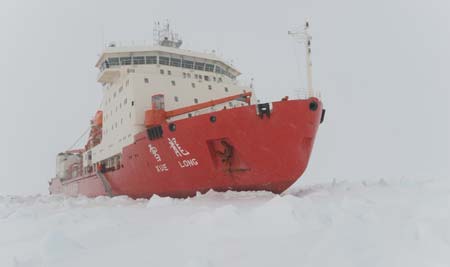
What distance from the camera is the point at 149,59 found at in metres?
14.0

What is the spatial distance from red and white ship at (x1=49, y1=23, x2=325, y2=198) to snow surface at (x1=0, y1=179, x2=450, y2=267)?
9.41 feet

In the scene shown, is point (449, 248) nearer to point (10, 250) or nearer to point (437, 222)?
point (437, 222)

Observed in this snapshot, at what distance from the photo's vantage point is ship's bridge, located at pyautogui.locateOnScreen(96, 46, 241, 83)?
551 inches

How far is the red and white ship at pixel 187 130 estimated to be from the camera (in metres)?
8.47

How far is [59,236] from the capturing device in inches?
151

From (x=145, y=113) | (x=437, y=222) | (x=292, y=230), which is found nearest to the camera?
(x=437, y=222)

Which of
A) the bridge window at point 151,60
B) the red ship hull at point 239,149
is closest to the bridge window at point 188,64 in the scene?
the bridge window at point 151,60

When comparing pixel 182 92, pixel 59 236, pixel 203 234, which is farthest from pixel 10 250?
pixel 182 92

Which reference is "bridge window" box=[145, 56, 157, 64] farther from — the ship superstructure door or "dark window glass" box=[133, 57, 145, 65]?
the ship superstructure door

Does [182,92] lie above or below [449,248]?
above

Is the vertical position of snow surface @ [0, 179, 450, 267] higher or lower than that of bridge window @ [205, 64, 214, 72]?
lower

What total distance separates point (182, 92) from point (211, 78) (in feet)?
7.79

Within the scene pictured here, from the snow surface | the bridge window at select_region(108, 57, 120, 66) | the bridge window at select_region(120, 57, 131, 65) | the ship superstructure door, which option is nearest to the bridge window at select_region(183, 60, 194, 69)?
the bridge window at select_region(120, 57, 131, 65)

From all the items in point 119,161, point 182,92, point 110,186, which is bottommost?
point 110,186
